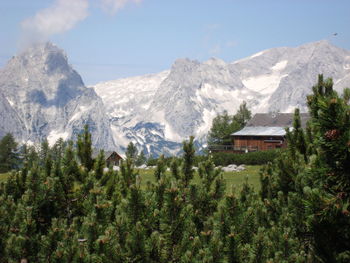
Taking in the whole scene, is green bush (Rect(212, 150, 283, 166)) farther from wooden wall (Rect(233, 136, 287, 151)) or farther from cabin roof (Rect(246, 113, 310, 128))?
cabin roof (Rect(246, 113, 310, 128))

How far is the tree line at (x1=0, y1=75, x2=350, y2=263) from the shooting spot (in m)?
4.35

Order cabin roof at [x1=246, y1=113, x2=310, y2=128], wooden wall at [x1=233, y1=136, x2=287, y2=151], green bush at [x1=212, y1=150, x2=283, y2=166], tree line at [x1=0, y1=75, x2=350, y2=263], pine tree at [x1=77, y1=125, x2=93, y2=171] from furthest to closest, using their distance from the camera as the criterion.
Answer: cabin roof at [x1=246, y1=113, x2=310, y2=128] < wooden wall at [x1=233, y1=136, x2=287, y2=151] < green bush at [x1=212, y1=150, x2=283, y2=166] < pine tree at [x1=77, y1=125, x2=93, y2=171] < tree line at [x1=0, y1=75, x2=350, y2=263]

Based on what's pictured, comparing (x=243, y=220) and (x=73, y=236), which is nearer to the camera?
(x=73, y=236)

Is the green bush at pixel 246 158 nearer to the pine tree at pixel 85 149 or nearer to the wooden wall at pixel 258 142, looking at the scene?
the wooden wall at pixel 258 142

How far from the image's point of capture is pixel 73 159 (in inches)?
444

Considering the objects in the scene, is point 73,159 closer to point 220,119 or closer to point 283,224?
point 283,224

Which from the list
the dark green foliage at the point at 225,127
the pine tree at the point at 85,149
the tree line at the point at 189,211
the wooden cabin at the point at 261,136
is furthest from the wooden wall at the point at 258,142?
the tree line at the point at 189,211

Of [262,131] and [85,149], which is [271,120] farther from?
[85,149]

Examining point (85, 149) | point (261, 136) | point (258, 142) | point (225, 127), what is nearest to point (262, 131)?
point (261, 136)

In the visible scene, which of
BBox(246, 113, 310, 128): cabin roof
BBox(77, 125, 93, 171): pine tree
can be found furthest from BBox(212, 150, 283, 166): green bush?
BBox(246, 113, 310, 128): cabin roof

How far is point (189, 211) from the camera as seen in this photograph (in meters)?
7.21

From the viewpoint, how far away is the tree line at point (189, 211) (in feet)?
14.3

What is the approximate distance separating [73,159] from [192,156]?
3.24 m

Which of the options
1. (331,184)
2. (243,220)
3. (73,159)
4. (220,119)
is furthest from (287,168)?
(220,119)
